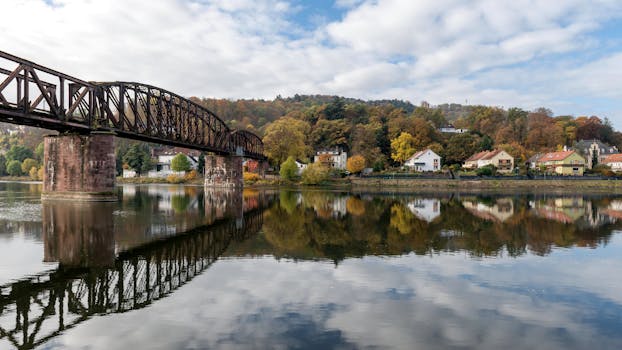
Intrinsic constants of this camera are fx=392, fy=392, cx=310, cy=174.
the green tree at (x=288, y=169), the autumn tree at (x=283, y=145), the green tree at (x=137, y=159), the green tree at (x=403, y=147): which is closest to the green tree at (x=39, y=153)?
the green tree at (x=137, y=159)

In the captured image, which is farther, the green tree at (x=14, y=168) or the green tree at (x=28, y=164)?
the green tree at (x=14, y=168)

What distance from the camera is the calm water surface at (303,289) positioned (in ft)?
29.8

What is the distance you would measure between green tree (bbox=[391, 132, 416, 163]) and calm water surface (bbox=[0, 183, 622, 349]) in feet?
309

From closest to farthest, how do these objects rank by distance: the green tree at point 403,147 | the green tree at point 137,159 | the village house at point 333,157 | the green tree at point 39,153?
the village house at point 333,157 < the green tree at point 403,147 < the green tree at point 137,159 < the green tree at point 39,153

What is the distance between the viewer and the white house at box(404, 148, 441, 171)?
111m

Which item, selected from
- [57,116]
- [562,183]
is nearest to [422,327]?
[57,116]

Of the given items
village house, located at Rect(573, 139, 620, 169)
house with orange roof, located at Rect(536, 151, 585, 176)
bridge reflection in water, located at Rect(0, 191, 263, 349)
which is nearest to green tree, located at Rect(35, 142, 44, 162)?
bridge reflection in water, located at Rect(0, 191, 263, 349)

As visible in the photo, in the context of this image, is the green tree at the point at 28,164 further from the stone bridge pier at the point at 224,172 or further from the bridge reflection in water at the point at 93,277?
the bridge reflection in water at the point at 93,277

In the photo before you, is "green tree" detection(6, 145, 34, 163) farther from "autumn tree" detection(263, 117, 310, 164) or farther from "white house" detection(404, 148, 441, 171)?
"white house" detection(404, 148, 441, 171)

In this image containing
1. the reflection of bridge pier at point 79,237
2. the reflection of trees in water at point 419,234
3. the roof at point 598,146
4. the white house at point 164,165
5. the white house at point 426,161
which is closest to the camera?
the reflection of bridge pier at point 79,237

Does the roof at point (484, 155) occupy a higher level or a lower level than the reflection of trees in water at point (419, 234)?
higher

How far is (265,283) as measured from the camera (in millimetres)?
13336

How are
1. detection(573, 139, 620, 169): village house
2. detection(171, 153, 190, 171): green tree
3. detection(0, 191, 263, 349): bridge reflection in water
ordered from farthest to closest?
detection(573, 139, 620, 169): village house, detection(171, 153, 190, 171): green tree, detection(0, 191, 263, 349): bridge reflection in water

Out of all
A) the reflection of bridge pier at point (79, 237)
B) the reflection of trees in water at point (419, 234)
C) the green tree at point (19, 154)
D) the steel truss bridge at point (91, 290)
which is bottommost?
the reflection of trees in water at point (419, 234)
